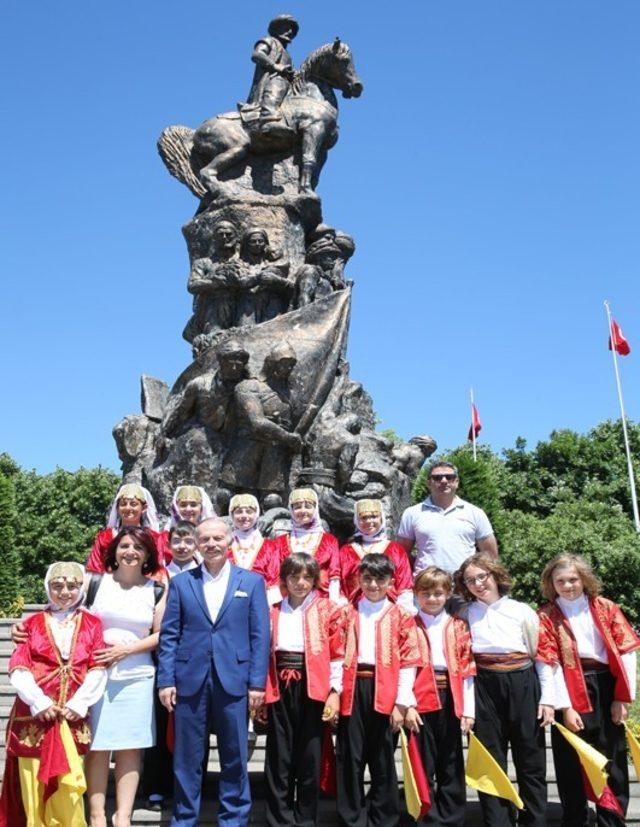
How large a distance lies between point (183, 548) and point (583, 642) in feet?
8.28

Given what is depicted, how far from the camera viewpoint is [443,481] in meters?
5.72

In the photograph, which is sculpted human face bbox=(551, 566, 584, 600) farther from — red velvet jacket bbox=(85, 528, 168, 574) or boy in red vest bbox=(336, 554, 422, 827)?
red velvet jacket bbox=(85, 528, 168, 574)

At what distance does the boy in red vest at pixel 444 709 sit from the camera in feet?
15.0

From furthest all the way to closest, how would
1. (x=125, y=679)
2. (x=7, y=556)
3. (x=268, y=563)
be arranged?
(x=7, y=556) < (x=268, y=563) < (x=125, y=679)

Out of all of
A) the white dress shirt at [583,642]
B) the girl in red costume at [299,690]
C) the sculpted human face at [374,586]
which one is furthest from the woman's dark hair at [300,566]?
the white dress shirt at [583,642]

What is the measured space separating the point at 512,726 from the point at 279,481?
5.50 metres

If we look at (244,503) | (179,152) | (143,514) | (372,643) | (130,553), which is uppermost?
(179,152)

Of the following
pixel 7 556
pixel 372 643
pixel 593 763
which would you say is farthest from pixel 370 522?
pixel 7 556

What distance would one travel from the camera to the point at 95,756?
4457 millimetres

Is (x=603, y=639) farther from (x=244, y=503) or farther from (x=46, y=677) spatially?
(x=46, y=677)

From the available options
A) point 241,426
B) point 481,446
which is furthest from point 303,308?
point 481,446

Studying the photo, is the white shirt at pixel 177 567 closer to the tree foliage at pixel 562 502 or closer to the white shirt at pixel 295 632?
the white shirt at pixel 295 632

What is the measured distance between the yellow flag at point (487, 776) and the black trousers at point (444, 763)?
129 mm

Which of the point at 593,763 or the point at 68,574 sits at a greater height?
the point at 68,574
